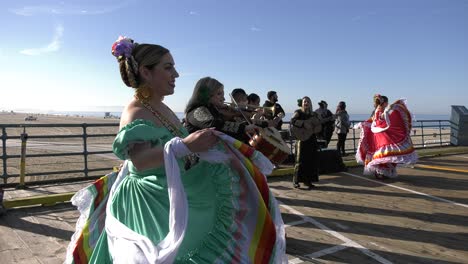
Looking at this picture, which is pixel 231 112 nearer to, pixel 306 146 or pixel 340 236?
pixel 340 236

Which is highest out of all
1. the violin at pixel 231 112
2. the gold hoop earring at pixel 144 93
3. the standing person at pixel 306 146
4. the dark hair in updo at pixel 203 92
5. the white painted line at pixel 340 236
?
the dark hair in updo at pixel 203 92

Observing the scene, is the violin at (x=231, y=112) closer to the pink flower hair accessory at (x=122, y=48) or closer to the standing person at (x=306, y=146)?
the pink flower hair accessory at (x=122, y=48)

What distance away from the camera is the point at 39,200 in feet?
19.8

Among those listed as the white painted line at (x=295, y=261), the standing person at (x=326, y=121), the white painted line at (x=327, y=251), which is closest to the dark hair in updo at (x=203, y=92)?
the white painted line at (x=295, y=261)

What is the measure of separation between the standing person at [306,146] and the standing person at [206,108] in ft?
10.7

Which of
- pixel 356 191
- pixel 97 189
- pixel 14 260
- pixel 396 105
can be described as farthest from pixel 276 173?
pixel 97 189

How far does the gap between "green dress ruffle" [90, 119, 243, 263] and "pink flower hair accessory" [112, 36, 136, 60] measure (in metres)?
0.47

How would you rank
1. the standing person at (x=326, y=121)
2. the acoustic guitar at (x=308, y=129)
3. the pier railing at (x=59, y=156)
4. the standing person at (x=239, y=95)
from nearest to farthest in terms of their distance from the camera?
1. the standing person at (x=239, y=95)
2. the acoustic guitar at (x=308, y=129)
3. the pier railing at (x=59, y=156)
4. the standing person at (x=326, y=121)

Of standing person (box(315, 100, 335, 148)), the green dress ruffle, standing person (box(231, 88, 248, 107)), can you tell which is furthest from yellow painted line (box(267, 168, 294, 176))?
the green dress ruffle

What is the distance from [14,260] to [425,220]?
17.8 feet

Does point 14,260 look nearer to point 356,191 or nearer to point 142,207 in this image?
point 142,207

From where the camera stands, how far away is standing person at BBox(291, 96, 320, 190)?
289 inches

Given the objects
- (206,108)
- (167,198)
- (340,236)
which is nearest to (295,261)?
(340,236)

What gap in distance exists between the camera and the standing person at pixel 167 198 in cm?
180
